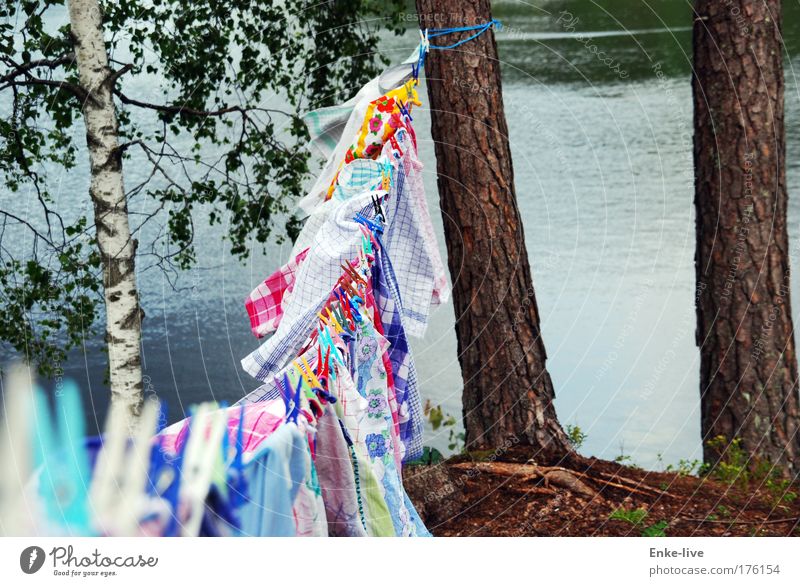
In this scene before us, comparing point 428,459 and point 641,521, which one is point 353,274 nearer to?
point 428,459

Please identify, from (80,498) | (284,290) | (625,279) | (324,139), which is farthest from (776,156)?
(625,279)

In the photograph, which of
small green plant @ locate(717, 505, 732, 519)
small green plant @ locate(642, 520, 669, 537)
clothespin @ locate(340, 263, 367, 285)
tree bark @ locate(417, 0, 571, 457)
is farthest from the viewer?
tree bark @ locate(417, 0, 571, 457)

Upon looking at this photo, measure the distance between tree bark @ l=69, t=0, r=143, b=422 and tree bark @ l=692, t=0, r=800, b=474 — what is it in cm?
225

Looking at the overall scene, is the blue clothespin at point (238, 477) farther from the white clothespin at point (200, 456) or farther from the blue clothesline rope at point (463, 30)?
the blue clothesline rope at point (463, 30)

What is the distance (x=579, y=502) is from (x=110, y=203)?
2006 mm

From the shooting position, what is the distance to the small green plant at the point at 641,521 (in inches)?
127

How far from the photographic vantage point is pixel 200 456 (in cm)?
226

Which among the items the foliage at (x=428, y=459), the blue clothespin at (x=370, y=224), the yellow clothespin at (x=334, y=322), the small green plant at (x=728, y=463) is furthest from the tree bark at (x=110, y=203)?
the small green plant at (x=728, y=463)

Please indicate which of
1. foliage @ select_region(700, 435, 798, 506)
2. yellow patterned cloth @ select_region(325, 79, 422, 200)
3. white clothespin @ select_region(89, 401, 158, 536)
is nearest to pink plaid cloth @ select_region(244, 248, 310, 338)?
yellow patterned cloth @ select_region(325, 79, 422, 200)

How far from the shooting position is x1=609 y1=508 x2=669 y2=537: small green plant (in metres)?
3.23

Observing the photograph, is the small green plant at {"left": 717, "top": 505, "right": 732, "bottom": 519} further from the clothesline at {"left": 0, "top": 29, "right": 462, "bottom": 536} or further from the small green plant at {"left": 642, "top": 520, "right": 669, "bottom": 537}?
the clothesline at {"left": 0, "top": 29, "right": 462, "bottom": 536}

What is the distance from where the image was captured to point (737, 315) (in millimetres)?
4066
